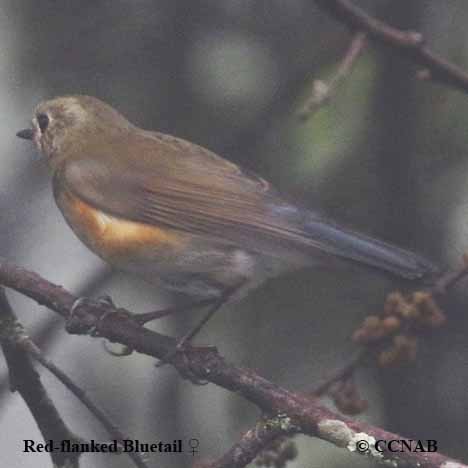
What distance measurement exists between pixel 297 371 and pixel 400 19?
1475mm

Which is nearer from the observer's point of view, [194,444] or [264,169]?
[194,444]

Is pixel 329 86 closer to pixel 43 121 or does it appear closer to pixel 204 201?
pixel 204 201

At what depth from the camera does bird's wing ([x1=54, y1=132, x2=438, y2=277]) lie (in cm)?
373

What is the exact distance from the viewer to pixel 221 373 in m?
3.07

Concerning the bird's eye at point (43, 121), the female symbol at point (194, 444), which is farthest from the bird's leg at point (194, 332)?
the bird's eye at point (43, 121)

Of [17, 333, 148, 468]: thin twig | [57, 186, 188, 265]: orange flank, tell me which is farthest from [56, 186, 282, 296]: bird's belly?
[17, 333, 148, 468]: thin twig

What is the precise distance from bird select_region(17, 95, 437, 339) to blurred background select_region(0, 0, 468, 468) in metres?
0.34

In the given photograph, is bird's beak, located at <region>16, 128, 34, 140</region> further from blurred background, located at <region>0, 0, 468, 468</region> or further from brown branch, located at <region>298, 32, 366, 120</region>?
brown branch, located at <region>298, 32, 366, 120</region>

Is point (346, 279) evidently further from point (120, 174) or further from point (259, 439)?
point (259, 439)

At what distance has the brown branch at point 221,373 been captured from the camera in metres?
2.66

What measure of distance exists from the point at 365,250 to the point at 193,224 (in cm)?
68

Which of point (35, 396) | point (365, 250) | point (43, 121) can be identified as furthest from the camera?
point (43, 121)

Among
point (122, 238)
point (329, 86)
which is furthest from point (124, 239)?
point (329, 86)

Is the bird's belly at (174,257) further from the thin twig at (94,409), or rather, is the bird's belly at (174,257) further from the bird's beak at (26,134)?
the thin twig at (94,409)
